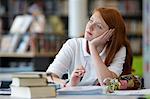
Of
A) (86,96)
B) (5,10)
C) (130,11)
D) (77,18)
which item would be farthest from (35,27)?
(86,96)

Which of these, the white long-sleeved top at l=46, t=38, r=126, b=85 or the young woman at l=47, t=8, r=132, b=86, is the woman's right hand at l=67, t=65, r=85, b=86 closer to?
the young woman at l=47, t=8, r=132, b=86

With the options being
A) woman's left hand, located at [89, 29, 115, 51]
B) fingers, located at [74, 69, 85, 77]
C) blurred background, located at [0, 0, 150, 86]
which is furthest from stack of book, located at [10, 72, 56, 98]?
blurred background, located at [0, 0, 150, 86]

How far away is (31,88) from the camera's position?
1.62m

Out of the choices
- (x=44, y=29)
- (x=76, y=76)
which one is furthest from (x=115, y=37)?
(x=44, y=29)

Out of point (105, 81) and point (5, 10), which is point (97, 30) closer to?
point (105, 81)

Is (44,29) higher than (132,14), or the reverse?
(132,14)

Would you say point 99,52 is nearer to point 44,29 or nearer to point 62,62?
point 62,62

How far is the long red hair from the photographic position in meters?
2.27

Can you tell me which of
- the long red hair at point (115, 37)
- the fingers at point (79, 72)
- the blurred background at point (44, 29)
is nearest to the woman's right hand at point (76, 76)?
the fingers at point (79, 72)

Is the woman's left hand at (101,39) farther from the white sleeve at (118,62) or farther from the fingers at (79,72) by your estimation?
the fingers at (79,72)

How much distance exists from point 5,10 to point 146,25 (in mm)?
2804

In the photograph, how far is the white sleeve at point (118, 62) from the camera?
2293 millimetres

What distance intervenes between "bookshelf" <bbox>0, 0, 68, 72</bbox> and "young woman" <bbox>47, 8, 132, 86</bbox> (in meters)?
1.33

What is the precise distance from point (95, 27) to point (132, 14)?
6.18m
